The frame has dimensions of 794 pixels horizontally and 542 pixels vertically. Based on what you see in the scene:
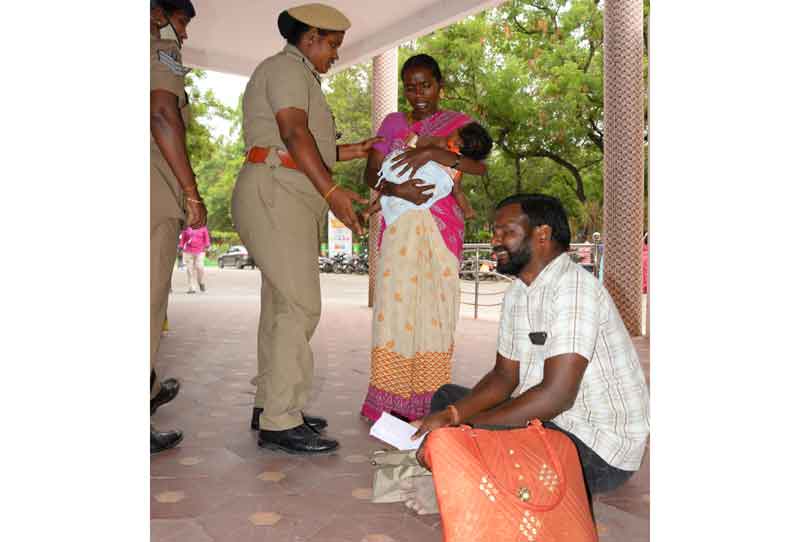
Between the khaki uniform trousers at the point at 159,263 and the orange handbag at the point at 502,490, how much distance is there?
1589 millimetres

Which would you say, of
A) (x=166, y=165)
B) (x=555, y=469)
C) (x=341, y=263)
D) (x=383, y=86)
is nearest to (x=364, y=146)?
(x=166, y=165)

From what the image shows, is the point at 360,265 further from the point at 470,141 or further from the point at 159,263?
the point at 159,263

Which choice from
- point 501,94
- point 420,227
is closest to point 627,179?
point 420,227

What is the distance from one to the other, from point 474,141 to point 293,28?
3.31 feet

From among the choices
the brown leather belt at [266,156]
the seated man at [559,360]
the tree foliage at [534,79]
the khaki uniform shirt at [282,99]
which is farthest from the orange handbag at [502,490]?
the tree foliage at [534,79]

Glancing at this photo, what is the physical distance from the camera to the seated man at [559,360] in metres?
1.89

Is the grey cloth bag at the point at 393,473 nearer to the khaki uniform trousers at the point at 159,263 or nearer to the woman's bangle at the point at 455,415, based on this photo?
the woman's bangle at the point at 455,415

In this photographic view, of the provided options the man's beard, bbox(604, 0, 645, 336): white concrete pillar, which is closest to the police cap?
the man's beard

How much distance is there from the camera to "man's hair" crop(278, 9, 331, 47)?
288cm

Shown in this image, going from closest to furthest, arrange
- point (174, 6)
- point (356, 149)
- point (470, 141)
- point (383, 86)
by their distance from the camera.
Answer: point (174, 6)
point (470, 141)
point (356, 149)
point (383, 86)

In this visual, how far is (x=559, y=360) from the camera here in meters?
1.88

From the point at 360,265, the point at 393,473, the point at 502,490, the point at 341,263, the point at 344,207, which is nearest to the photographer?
the point at 502,490
